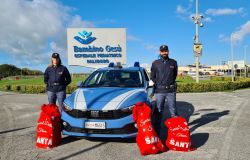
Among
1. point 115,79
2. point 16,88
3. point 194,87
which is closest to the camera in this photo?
point 115,79

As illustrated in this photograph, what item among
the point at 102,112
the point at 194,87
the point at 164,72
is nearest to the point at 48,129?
the point at 102,112

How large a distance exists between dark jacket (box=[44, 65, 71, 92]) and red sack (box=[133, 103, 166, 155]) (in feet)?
7.85

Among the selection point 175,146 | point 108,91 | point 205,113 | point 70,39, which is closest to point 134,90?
point 108,91

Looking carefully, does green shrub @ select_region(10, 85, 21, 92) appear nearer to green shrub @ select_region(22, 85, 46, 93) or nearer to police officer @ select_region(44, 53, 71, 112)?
green shrub @ select_region(22, 85, 46, 93)

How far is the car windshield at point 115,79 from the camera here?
7246 mm

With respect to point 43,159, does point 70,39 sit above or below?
above

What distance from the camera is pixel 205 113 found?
10.6 m

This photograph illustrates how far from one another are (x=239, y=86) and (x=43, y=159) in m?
22.1

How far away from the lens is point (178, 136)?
5.73 meters

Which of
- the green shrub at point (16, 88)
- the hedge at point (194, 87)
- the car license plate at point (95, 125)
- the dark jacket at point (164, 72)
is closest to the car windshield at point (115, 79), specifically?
the dark jacket at point (164, 72)

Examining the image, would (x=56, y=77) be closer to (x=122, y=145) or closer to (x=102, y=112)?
(x=102, y=112)

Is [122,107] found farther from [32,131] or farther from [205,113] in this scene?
[205,113]

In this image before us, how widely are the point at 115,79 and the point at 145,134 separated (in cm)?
226

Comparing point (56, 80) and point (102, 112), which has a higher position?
point (56, 80)
